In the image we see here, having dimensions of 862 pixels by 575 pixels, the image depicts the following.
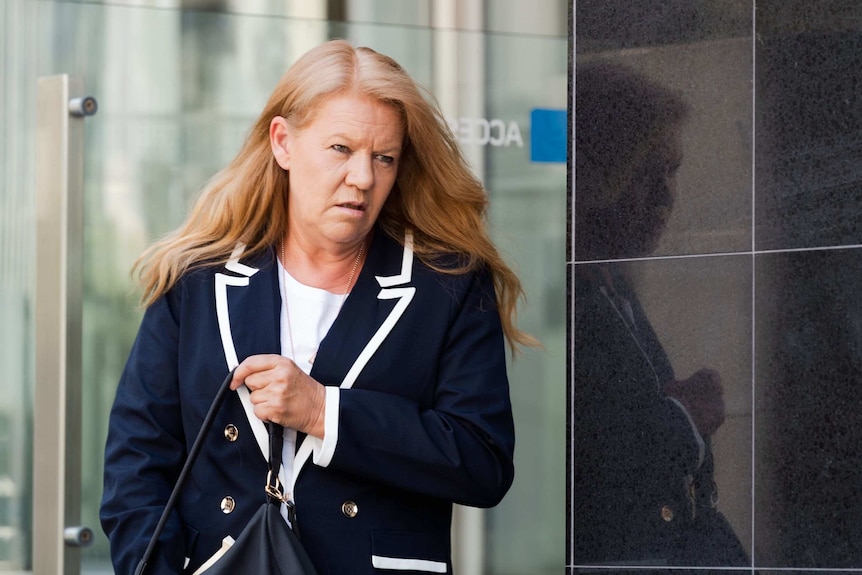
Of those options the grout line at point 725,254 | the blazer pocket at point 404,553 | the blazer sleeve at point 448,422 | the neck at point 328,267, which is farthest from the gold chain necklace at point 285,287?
the grout line at point 725,254

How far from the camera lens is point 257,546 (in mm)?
2600

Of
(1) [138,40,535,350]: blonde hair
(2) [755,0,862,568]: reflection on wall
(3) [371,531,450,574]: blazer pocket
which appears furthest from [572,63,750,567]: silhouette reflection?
(3) [371,531,450,574]: blazer pocket

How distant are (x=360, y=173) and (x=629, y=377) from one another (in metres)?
1.36

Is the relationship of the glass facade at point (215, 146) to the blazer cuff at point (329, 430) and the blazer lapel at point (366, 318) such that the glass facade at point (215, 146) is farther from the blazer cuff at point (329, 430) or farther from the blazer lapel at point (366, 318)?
the blazer cuff at point (329, 430)

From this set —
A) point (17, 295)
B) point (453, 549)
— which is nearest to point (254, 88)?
point (17, 295)

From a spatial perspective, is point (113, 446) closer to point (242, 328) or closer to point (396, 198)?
point (242, 328)

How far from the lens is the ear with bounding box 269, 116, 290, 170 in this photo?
3004 mm

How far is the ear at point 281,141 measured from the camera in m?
Result: 3.00

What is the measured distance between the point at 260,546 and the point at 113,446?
18.0 inches

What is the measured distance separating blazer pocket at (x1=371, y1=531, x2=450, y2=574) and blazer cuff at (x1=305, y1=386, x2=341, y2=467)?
23 cm

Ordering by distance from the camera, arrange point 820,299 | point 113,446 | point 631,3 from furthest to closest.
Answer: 1. point 631,3
2. point 820,299
3. point 113,446

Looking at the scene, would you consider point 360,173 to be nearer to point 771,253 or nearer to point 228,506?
point 228,506

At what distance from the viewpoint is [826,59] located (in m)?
3.54

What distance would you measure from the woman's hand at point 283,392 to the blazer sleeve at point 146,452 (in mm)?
248
